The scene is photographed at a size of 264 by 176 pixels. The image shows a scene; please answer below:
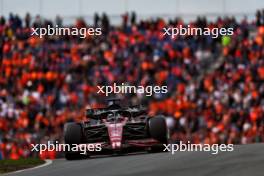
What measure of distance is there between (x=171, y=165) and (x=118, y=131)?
278 cm

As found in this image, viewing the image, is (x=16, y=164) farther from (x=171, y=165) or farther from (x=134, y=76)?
(x=134, y=76)

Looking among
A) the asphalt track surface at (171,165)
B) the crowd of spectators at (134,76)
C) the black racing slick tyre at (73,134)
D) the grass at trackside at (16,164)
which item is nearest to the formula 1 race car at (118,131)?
the black racing slick tyre at (73,134)

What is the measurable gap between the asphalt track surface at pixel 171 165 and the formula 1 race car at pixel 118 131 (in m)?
0.29

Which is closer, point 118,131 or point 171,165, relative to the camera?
point 171,165

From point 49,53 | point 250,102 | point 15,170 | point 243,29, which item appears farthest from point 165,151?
point 49,53

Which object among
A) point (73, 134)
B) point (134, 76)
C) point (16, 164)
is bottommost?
point (16, 164)

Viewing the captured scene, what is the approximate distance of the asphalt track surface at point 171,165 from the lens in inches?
532

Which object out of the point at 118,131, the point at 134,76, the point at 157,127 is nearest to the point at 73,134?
the point at 118,131

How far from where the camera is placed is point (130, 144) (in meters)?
17.8

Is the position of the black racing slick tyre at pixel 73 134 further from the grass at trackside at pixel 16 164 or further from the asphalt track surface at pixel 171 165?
the grass at trackside at pixel 16 164

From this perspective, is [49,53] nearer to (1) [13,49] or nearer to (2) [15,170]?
(1) [13,49]

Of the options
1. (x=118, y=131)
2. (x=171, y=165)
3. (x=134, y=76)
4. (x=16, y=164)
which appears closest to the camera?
(x=171, y=165)

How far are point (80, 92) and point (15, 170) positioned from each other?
487 inches

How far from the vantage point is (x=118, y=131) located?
1773cm
